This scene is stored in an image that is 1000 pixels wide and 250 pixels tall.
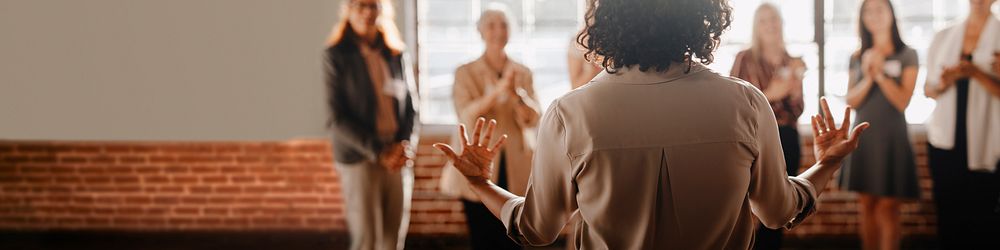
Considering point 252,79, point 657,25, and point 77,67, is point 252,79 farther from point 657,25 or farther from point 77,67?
point 657,25

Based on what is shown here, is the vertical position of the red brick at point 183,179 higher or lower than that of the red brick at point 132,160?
lower

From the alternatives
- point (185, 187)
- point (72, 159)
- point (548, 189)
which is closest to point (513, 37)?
point (185, 187)

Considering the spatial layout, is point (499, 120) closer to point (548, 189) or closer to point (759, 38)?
point (759, 38)

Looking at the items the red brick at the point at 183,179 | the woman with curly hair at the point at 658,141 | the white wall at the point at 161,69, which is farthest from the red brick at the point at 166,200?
the woman with curly hair at the point at 658,141

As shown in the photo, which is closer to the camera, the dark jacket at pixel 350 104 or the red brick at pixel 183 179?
the dark jacket at pixel 350 104

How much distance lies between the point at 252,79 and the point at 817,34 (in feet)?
10.9

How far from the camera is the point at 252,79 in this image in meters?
5.71

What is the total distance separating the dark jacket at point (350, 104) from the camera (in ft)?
13.1

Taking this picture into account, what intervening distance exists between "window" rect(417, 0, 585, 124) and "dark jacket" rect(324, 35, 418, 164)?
1633 mm

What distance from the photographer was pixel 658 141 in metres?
1.47

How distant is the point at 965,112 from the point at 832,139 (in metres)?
3.04

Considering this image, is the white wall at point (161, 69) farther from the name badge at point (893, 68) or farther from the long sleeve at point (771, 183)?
the long sleeve at point (771, 183)

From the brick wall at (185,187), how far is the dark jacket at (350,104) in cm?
152

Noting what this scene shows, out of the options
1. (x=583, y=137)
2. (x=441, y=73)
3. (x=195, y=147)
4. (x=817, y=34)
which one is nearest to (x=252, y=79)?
(x=195, y=147)
